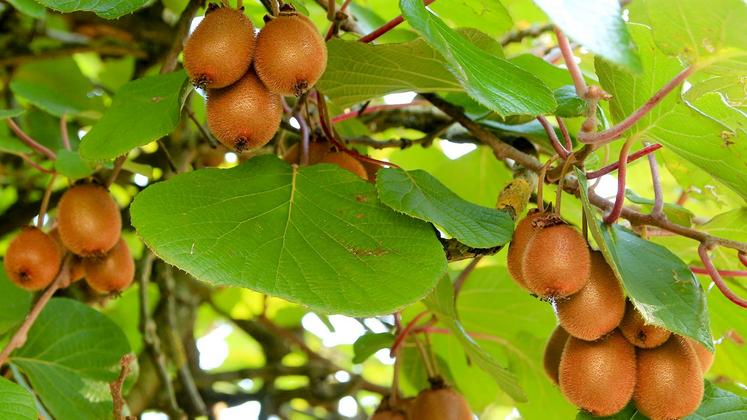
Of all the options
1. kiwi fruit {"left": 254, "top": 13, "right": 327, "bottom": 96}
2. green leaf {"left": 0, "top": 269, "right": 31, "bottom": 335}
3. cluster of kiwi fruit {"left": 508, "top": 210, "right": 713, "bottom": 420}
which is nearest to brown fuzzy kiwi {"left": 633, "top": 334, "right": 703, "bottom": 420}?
cluster of kiwi fruit {"left": 508, "top": 210, "right": 713, "bottom": 420}

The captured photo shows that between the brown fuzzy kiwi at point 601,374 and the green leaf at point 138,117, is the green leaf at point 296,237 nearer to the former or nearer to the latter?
the green leaf at point 138,117

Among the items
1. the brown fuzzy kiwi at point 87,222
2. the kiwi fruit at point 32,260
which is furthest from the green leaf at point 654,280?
the kiwi fruit at point 32,260

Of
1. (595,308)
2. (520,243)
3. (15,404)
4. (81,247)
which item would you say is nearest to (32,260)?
(81,247)

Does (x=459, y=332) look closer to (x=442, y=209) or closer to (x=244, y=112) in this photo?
(x=442, y=209)

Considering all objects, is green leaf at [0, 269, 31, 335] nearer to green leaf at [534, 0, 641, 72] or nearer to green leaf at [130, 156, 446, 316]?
green leaf at [130, 156, 446, 316]

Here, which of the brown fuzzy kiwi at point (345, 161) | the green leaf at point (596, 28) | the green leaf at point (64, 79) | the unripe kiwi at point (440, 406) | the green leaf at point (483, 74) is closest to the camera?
the green leaf at point (596, 28)

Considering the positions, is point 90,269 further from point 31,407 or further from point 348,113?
point 348,113
